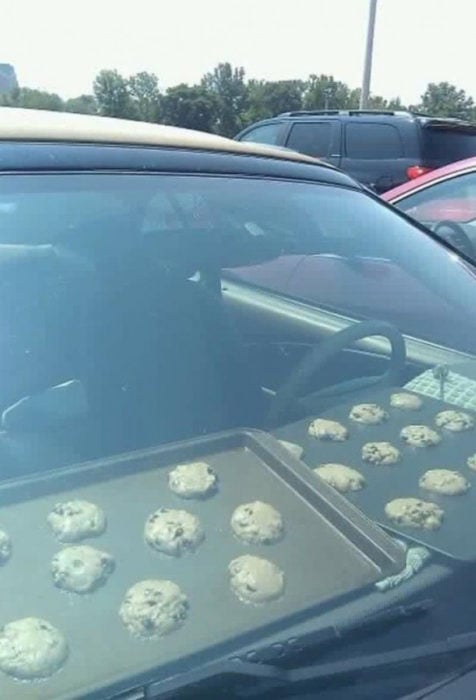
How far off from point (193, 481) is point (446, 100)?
50.9 m

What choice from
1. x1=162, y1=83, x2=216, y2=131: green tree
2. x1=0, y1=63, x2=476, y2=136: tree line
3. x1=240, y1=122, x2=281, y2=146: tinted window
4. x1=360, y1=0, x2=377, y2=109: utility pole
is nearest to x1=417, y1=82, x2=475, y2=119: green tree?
x1=0, y1=63, x2=476, y2=136: tree line

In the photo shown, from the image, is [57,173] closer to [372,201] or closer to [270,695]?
[372,201]

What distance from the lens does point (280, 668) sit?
3.57ft

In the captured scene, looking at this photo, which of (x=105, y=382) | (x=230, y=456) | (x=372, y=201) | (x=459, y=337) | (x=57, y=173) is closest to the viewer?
(x=230, y=456)

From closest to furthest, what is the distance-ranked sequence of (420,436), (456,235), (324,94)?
(420,436)
(456,235)
(324,94)

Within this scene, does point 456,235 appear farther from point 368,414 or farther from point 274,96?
point 274,96

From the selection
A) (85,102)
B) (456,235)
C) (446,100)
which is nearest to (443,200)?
(456,235)

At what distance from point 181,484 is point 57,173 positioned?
27.9 inches

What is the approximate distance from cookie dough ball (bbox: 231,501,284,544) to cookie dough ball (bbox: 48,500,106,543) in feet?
0.63

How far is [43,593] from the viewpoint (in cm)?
118

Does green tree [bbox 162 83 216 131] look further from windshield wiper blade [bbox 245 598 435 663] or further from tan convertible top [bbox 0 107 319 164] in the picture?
windshield wiper blade [bbox 245 598 435 663]

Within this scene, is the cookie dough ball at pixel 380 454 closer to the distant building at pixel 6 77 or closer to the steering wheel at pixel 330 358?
the steering wheel at pixel 330 358

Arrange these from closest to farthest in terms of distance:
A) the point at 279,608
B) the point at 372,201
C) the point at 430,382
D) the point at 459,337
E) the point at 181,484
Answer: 1. the point at 279,608
2. the point at 181,484
3. the point at 430,382
4. the point at 459,337
5. the point at 372,201

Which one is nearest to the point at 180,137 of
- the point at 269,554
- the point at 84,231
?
the point at 84,231
